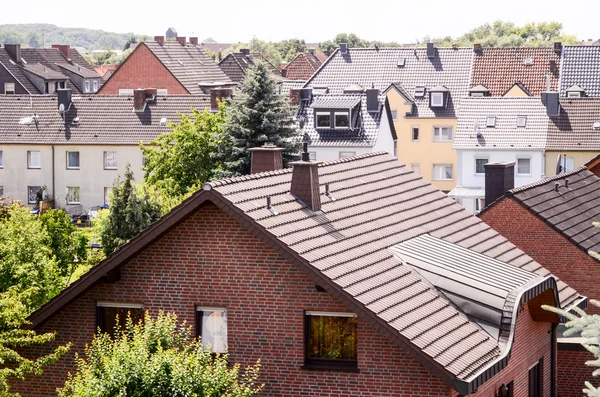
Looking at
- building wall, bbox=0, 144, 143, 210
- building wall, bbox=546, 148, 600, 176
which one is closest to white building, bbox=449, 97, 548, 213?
building wall, bbox=546, 148, 600, 176

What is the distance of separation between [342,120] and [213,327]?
46.8 meters

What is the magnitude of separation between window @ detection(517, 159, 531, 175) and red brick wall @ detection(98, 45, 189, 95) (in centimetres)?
3152

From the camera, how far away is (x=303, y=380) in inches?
740

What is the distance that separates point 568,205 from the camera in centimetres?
A: 3331

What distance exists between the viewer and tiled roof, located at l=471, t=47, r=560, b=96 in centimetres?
8481

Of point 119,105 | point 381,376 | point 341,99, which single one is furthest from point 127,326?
point 119,105

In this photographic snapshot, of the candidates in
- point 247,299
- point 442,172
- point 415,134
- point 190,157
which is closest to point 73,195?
point 415,134

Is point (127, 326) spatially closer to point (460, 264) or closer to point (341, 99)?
point (460, 264)

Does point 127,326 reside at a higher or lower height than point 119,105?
lower

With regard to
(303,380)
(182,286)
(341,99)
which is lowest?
(303,380)

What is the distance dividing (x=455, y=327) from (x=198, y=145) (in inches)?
1246

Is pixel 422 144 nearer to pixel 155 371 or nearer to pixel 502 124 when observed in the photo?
pixel 502 124

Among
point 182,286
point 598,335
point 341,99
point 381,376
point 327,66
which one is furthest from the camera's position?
point 327,66

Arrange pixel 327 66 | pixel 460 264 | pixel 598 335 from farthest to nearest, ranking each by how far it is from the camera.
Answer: pixel 327 66 < pixel 460 264 < pixel 598 335
